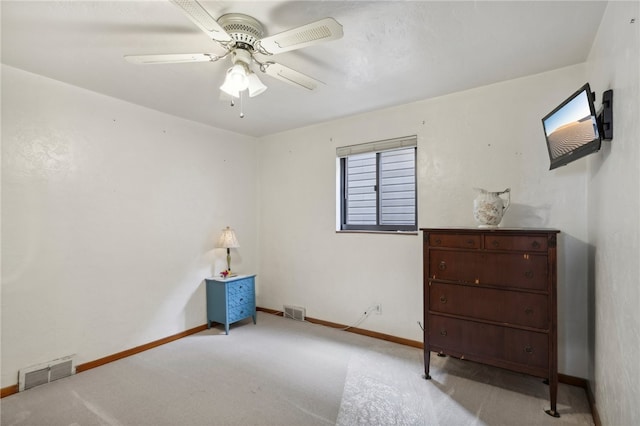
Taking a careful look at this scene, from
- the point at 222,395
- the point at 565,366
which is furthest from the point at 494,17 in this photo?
the point at 222,395

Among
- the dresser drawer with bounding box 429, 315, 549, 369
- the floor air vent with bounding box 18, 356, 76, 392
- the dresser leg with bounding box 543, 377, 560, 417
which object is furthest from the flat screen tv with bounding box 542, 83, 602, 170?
the floor air vent with bounding box 18, 356, 76, 392

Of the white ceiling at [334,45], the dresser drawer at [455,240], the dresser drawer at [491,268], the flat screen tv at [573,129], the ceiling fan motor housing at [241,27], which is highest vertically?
the white ceiling at [334,45]

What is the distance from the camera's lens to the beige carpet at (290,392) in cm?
204

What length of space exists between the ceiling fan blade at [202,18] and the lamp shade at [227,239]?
2.45 meters

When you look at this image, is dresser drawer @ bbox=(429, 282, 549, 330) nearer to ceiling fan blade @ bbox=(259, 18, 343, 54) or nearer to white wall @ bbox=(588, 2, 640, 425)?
white wall @ bbox=(588, 2, 640, 425)

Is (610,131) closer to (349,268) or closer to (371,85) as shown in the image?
(371,85)

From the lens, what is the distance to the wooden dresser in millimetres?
2096

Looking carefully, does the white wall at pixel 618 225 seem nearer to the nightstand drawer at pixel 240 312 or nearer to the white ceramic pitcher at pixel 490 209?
the white ceramic pitcher at pixel 490 209

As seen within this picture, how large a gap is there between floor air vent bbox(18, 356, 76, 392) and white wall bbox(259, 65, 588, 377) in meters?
2.21

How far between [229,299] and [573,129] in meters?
3.36

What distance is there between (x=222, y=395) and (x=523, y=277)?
2263mm

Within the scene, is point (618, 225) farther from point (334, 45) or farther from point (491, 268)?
point (334, 45)

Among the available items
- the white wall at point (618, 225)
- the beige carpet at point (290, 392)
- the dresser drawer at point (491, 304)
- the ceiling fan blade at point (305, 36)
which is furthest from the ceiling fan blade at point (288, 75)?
the beige carpet at point (290, 392)

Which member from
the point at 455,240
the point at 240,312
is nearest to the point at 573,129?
the point at 455,240
